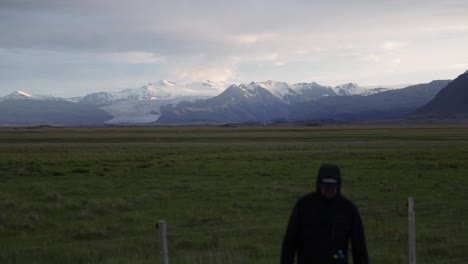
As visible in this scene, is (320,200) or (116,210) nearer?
(320,200)

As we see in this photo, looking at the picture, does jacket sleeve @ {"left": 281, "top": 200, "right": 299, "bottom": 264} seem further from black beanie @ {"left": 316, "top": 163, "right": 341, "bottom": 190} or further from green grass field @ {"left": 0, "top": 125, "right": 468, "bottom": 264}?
green grass field @ {"left": 0, "top": 125, "right": 468, "bottom": 264}

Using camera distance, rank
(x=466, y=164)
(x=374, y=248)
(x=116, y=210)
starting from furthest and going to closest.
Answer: (x=466, y=164)
(x=116, y=210)
(x=374, y=248)

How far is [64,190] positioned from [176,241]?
11676 millimetres

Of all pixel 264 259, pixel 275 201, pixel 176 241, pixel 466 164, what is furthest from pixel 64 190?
pixel 466 164

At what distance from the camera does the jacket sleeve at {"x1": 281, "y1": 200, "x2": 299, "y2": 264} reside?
5.69m

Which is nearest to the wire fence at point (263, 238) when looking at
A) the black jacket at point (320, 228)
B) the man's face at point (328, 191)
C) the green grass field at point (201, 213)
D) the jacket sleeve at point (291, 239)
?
the green grass field at point (201, 213)

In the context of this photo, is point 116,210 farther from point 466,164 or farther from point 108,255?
point 466,164

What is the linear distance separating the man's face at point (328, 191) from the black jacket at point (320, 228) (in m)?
0.06

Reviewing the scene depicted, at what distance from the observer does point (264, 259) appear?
11.7m

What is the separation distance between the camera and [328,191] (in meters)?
5.48

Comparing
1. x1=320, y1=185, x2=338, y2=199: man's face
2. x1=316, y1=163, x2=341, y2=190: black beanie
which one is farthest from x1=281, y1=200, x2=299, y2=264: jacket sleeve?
x1=316, y1=163, x2=341, y2=190: black beanie

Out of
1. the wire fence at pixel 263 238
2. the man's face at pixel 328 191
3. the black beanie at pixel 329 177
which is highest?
the black beanie at pixel 329 177

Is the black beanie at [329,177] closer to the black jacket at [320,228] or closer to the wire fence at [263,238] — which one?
the black jacket at [320,228]

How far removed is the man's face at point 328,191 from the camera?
5.44m
